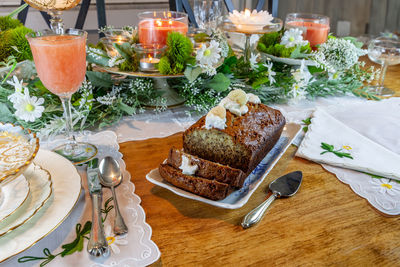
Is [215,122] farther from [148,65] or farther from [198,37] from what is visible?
[198,37]

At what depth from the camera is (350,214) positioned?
72 centimetres

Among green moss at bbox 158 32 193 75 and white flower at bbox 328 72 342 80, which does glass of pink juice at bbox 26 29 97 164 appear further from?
white flower at bbox 328 72 342 80

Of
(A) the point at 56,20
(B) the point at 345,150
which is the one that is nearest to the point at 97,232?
(B) the point at 345,150

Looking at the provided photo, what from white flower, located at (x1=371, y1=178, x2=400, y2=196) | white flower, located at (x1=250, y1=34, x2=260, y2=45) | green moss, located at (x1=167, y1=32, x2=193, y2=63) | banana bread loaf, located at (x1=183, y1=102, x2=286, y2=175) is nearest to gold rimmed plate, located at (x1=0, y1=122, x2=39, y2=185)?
banana bread loaf, located at (x1=183, y1=102, x2=286, y2=175)

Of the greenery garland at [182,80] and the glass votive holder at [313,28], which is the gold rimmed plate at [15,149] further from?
the glass votive holder at [313,28]

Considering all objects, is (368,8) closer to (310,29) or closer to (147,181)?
(310,29)

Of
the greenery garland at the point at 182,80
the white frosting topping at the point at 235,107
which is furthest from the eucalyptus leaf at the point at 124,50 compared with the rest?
the white frosting topping at the point at 235,107

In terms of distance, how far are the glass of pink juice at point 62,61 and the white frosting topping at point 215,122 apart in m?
0.36

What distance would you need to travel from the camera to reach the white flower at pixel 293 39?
1.40m

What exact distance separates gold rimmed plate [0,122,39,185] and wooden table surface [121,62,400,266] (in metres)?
0.25

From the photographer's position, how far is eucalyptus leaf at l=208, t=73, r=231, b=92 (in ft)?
3.95

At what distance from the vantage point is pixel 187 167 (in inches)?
29.2

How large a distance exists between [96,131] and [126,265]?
636 millimetres

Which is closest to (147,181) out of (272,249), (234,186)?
(234,186)
